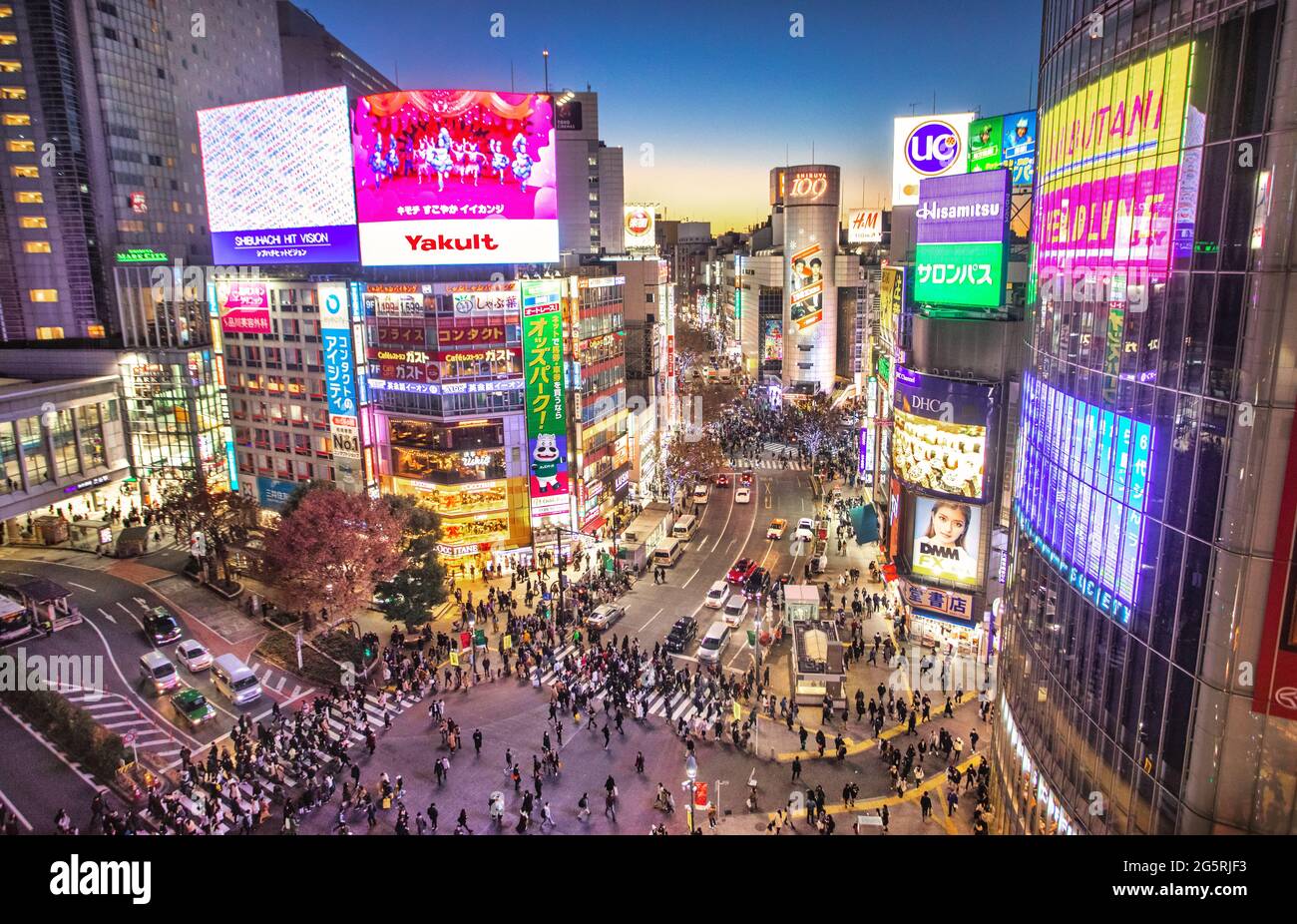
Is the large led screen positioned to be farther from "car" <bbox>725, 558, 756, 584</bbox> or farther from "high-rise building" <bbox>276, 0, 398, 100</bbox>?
"high-rise building" <bbox>276, 0, 398, 100</bbox>

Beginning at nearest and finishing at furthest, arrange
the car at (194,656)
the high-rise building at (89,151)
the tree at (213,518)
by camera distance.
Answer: the car at (194,656) → the tree at (213,518) → the high-rise building at (89,151)

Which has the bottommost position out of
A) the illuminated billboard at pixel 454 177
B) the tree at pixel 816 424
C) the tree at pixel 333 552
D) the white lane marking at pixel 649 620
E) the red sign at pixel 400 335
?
the white lane marking at pixel 649 620

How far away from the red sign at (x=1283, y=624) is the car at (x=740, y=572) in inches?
1174

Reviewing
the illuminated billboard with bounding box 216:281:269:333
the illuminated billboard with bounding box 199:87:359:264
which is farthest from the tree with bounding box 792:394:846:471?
the illuminated billboard with bounding box 216:281:269:333

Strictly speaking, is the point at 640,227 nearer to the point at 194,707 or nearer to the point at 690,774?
the point at 194,707

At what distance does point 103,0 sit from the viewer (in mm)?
66250

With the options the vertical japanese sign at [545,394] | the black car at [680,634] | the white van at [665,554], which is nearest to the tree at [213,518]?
the vertical japanese sign at [545,394]

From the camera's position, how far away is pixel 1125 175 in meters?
15.3

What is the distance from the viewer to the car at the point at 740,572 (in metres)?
42.0

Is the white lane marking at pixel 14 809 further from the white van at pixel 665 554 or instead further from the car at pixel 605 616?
the white van at pixel 665 554

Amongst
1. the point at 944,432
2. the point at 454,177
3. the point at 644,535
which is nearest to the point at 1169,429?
the point at 944,432
